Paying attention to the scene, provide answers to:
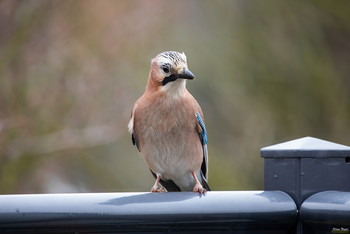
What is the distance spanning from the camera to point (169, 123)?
154 inches

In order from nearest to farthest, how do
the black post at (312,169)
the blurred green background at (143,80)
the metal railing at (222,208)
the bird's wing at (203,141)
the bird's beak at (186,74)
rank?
the metal railing at (222,208) → the black post at (312,169) → the bird's beak at (186,74) → the bird's wing at (203,141) → the blurred green background at (143,80)

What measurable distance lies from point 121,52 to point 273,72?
72.7 inches

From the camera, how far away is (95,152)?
7016 millimetres

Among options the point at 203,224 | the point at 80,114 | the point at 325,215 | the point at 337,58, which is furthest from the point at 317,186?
the point at 337,58

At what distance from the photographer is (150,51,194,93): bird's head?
385cm

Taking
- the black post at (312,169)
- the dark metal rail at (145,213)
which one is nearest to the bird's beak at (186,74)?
the black post at (312,169)

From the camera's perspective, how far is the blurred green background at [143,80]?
5.75 metres

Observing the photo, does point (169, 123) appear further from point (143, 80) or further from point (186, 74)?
point (143, 80)

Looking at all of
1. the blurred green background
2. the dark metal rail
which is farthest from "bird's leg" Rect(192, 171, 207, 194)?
the blurred green background

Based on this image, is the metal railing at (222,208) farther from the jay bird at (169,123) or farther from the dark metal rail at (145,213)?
the jay bird at (169,123)

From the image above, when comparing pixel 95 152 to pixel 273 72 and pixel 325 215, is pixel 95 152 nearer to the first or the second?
pixel 273 72

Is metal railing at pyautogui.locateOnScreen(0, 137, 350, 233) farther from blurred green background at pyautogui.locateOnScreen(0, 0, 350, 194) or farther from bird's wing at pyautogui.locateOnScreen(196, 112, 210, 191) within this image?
blurred green background at pyautogui.locateOnScreen(0, 0, 350, 194)

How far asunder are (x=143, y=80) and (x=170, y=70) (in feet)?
10.5

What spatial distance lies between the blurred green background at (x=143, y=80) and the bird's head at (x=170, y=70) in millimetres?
1881
